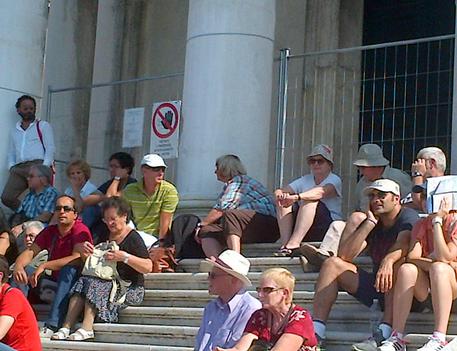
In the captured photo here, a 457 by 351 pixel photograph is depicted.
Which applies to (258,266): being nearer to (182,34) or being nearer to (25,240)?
(25,240)

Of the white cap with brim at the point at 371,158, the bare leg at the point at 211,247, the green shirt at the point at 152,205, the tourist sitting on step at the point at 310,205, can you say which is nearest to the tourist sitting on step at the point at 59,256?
the green shirt at the point at 152,205

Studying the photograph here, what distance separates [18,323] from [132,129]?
7.39 m

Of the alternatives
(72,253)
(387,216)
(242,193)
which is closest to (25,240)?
(72,253)

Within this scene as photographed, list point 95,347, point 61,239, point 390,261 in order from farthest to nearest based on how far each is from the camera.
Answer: point 61,239 < point 95,347 < point 390,261

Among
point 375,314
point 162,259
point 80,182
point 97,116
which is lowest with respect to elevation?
point 375,314

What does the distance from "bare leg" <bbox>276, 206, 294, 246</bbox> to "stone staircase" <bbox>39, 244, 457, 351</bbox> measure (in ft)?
0.85

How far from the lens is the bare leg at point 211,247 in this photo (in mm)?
11047

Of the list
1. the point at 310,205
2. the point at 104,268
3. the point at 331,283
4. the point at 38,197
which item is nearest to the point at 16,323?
the point at 104,268

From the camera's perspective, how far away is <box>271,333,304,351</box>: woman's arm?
7.78 metres

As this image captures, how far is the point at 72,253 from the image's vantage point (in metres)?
10.7

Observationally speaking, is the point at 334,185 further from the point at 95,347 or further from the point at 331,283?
the point at 95,347

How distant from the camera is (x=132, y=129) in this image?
16.0m

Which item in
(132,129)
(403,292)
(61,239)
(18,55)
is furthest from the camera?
(132,129)

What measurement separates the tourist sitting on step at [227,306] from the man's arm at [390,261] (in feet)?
2.88
